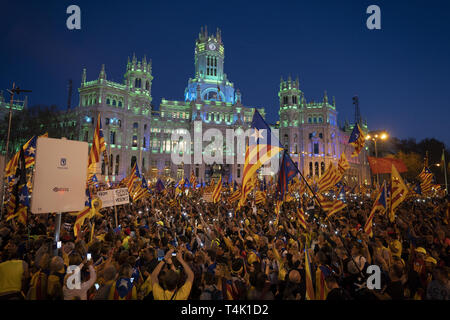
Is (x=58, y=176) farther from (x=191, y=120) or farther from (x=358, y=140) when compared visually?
(x=191, y=120)

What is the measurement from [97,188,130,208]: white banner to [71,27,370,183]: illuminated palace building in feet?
141

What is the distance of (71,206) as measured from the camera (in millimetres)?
5660

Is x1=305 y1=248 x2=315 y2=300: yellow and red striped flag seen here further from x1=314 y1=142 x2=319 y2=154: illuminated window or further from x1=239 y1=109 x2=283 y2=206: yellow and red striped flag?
x1=314 y1=142 x2=319 y2=154: illuminated window

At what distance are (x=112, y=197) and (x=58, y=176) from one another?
5.28 metres

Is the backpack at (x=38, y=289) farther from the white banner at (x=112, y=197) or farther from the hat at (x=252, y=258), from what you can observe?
the white banner at (x=112, y=197)

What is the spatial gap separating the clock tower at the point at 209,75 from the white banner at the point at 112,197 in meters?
62.9

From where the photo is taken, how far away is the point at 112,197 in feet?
34.6

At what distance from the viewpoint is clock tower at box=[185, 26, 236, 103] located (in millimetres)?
72938

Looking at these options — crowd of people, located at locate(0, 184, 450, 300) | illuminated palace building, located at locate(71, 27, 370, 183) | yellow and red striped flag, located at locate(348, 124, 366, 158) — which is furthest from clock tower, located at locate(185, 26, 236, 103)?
crowd of people, located at locate(0, 184, 450, 300)

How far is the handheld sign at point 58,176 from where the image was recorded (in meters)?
5.25

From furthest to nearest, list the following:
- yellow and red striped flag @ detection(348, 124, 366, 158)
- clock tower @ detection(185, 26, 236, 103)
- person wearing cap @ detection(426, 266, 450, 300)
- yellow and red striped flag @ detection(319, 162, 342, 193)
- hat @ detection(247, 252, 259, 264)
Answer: clock tower @ detection(185, 26, 236, 103) → yellow and red striped flag @ detection(348, 124, 366, 158) → yellow and red striped flag @ detection(319, 162, 342, 193) → hat @ detection(247, 252, 259, 264) → person wearing cap @ detection(426, 266, 450, 300)
